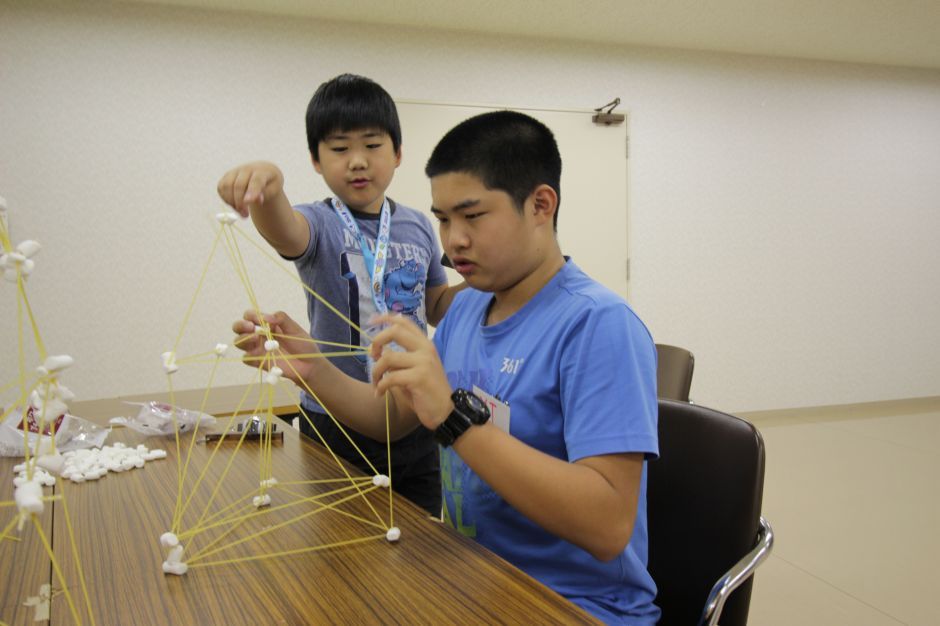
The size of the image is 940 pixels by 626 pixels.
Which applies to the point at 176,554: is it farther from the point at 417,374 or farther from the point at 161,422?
the point at 161,422

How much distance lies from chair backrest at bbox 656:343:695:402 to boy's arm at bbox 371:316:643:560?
1.12 m

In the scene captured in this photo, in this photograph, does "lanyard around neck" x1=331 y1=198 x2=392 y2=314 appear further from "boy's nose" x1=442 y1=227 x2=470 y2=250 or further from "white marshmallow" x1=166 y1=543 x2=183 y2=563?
"white marshmallow" x1=166 y1=543 x2=183 y2=563

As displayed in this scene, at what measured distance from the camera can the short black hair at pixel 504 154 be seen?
0.94 m

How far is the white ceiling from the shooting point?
132 inches

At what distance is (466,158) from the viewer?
3.13 feet

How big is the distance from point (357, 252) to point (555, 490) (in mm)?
819

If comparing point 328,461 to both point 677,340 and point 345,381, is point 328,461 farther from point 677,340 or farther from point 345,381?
point 677,340

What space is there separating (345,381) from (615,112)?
3.54 meters

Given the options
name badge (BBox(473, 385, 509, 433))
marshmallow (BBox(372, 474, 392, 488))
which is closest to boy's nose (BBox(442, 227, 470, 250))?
name badge (BBox(473, 385, 509, 433))

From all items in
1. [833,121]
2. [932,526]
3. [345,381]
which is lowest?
[932,526]

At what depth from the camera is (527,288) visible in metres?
1.01

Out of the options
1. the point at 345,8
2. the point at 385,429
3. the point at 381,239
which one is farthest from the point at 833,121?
the point at 385,429

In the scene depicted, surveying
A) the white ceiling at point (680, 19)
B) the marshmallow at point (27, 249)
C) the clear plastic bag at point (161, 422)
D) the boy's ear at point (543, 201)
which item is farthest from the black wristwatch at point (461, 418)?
the white ceiling at point (680, 19)

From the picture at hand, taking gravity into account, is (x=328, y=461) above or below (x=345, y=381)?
below
